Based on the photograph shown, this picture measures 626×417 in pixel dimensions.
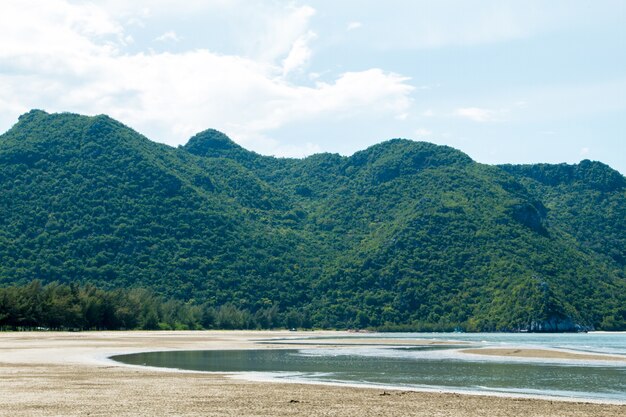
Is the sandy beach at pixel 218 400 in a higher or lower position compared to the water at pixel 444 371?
higher

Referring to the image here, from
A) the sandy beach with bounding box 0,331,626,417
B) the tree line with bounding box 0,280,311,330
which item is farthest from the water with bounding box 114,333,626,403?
the tree line with bounding box 0,280,311,330

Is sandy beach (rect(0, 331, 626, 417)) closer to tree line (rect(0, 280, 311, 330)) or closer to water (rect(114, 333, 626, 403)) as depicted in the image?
water (rect(114, 333, 626, 403))

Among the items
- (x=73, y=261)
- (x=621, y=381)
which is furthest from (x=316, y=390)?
(x=73, y=261)

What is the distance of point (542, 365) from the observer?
146 feet

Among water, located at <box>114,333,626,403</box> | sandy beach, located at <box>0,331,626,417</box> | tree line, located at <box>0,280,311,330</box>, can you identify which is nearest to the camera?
sandy beach, located at <box>0,331,626,417</box>

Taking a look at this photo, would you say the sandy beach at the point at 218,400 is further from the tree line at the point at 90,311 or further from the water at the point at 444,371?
the tree line at the point at 90,311

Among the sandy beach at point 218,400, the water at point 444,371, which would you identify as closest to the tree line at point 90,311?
the water at point 444,371

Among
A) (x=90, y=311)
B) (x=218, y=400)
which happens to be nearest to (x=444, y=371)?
(x=218, y=400)

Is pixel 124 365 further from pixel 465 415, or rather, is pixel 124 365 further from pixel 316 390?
pixel 465 415

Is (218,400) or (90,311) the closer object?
(218,400)

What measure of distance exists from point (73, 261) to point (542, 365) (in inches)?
5489

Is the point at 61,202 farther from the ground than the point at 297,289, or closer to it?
farther from the ground

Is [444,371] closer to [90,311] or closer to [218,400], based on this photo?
[218,400]

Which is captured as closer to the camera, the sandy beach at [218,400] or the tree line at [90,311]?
the sandy beach at [218,400]
